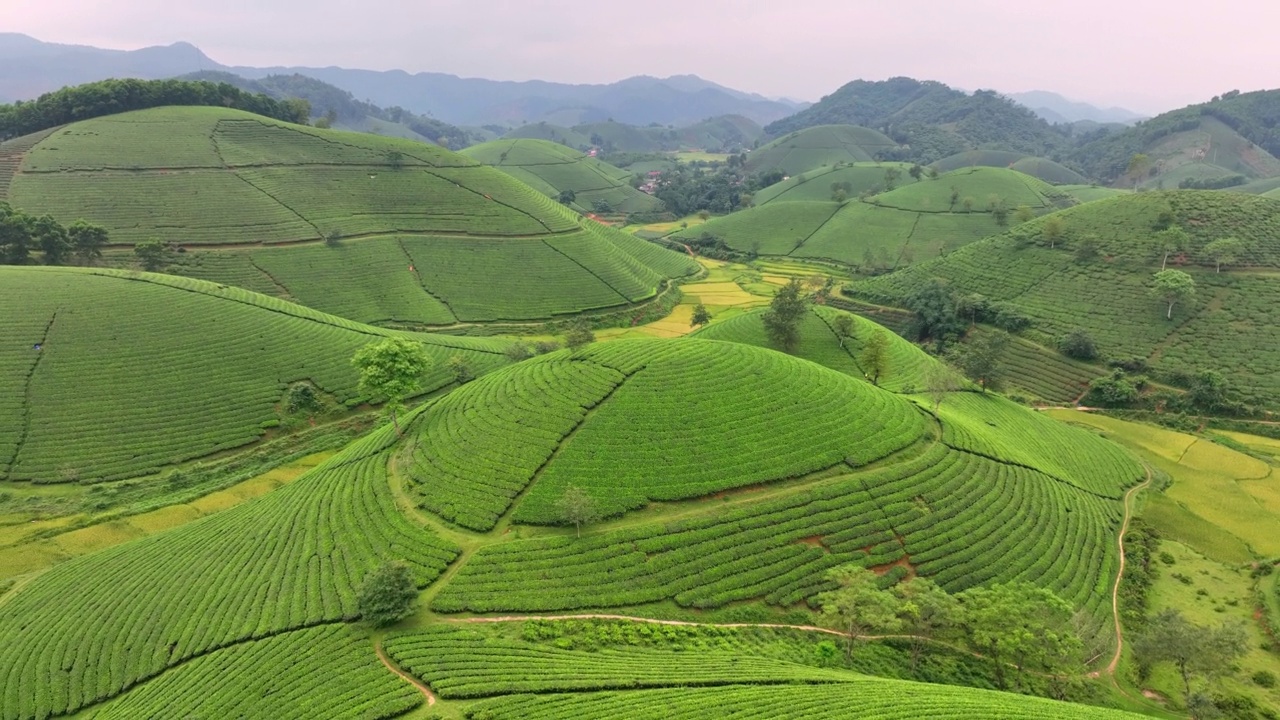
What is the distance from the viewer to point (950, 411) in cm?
5572

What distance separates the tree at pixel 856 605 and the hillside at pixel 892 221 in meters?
116

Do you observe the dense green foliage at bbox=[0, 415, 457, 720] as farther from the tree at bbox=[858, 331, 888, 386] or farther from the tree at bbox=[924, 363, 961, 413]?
the tree at bbox=[858, 331, 888, 386]

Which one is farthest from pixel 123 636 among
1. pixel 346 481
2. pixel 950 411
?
pixel 950 411

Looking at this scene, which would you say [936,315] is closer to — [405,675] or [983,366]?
[983,366]

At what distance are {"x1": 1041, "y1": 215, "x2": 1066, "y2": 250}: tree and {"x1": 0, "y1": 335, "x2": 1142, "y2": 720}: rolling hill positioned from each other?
6054cm

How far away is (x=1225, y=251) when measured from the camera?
254ft

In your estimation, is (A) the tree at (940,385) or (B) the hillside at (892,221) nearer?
(A) the tree at (940,385)

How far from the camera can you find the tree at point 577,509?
1395 inches

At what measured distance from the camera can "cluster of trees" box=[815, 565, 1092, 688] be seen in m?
28.1

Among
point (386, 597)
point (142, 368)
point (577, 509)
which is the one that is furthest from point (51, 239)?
point (577, 509)

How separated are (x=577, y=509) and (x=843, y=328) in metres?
53.3

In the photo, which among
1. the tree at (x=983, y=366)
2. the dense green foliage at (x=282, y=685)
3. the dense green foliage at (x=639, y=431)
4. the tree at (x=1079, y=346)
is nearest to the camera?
the dense green foliage at (x=282, y=685)

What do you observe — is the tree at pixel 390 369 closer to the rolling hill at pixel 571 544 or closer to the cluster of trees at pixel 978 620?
the rolling hill at pixel 571 544

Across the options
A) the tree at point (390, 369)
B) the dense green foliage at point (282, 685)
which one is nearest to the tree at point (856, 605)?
the dense green foliage at point (282, 685)
